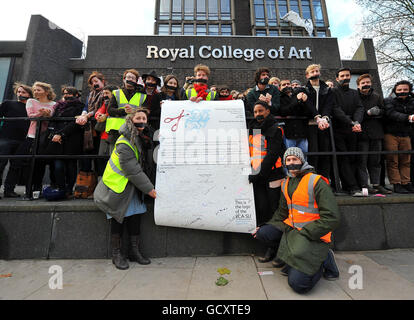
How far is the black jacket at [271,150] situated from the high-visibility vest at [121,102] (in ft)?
6.08

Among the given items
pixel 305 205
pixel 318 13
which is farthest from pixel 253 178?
pixel 318 13

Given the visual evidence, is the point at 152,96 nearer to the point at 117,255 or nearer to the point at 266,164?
the point at 266,164

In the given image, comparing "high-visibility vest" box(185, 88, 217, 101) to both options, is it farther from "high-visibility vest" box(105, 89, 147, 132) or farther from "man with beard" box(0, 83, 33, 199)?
"man with beard" box(0, 83, 33, 199)

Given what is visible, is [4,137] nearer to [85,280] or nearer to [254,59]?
[85,280]

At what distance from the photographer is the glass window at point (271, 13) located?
83.3 ft

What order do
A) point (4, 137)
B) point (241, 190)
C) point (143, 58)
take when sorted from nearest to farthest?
point (241, 190) < point (4, 137) < point (143, 58)

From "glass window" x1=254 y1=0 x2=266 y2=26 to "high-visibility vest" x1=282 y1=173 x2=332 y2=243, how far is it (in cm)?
2905

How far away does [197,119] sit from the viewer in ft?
9.86

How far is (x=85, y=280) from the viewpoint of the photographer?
226cm

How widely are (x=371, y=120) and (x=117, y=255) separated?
173 inches

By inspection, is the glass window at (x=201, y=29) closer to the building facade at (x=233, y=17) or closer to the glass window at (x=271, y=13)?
the building facade at (x=233, y=17)

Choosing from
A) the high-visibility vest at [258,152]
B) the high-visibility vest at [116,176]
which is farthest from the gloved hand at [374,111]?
the high-visibility vest at [116,176]

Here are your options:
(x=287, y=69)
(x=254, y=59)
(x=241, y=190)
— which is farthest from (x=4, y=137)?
(x=287, y=69)

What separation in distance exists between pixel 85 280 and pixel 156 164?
155 centimetres
